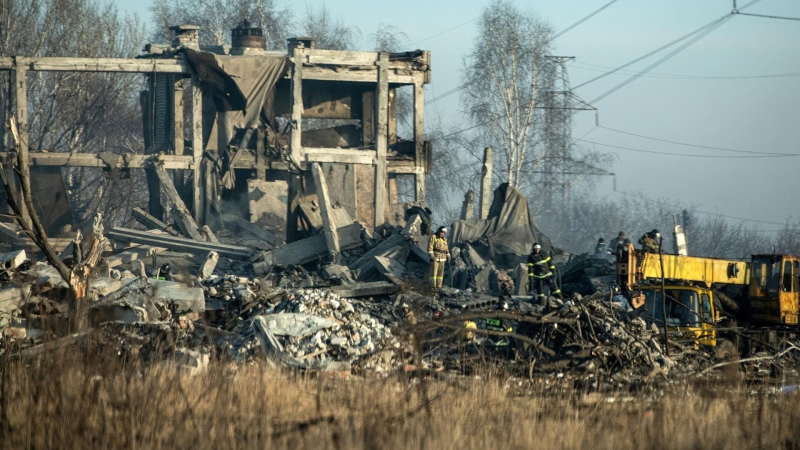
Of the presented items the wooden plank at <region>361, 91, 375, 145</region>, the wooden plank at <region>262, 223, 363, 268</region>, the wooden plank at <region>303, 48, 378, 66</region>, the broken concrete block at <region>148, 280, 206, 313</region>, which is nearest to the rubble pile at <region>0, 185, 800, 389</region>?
the broken concrete block at <region>148, 280, 206, 313</region>

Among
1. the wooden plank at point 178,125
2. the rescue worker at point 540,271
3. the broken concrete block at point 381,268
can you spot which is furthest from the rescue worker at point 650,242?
the wooden plank at point 178,125

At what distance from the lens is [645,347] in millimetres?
10133

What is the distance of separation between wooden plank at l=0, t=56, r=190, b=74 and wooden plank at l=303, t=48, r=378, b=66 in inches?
146

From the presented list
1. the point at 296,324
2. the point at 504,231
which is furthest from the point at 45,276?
the point at 504,231

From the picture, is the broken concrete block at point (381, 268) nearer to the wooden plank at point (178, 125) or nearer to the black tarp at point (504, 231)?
the black tarp at point (504, 231)

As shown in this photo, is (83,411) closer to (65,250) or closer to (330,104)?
(65,250)

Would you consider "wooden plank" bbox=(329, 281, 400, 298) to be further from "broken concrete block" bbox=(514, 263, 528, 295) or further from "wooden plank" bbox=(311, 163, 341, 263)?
"wooden plank" bbox=(311, 163, 341, 263)

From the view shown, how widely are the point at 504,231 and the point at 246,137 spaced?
8.30m

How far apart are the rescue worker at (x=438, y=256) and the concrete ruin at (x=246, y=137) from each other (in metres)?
5.43

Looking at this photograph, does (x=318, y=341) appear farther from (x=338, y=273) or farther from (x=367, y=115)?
(x=367, y=115)

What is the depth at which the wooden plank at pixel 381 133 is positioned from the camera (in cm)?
2616

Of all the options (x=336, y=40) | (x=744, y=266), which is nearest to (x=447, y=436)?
(x=744, y=266)

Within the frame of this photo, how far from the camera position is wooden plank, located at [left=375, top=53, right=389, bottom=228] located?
85.8ft

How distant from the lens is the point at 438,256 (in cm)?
1781
